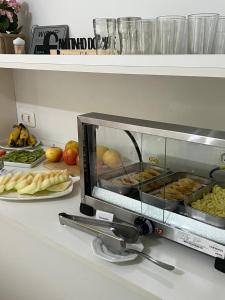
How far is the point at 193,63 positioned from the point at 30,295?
0.88m

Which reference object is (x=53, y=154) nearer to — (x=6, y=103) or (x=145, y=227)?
(x=6, y=103)

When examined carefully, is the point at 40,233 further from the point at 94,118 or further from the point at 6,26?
the point at 6,26

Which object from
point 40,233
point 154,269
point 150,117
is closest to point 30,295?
point 40,233

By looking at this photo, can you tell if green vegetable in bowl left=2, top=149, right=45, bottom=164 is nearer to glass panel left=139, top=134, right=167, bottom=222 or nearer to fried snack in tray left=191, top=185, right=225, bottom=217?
glass panel left=139, top=134, right=167, bottom=222

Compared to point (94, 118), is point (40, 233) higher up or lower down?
lower down

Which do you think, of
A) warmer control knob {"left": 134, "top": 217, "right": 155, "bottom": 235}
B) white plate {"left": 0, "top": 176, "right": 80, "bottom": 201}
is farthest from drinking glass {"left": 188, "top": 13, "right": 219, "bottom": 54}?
white plate {"left": 0, "top": 176, "right": 80, "bottom": 201}

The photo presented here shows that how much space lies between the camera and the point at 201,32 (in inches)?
34.2

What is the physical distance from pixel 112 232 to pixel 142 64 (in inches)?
17.6

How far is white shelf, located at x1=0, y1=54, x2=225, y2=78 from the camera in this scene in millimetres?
726

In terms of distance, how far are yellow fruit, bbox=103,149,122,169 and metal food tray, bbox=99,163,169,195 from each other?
17mm

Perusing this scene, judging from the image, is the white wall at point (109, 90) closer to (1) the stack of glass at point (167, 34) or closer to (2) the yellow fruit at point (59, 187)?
(1) the stack of glass at point (167, 34)

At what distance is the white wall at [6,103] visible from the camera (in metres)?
1.74

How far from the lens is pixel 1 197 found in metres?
1.13

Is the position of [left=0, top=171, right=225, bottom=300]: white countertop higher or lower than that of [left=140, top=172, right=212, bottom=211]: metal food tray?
lower
